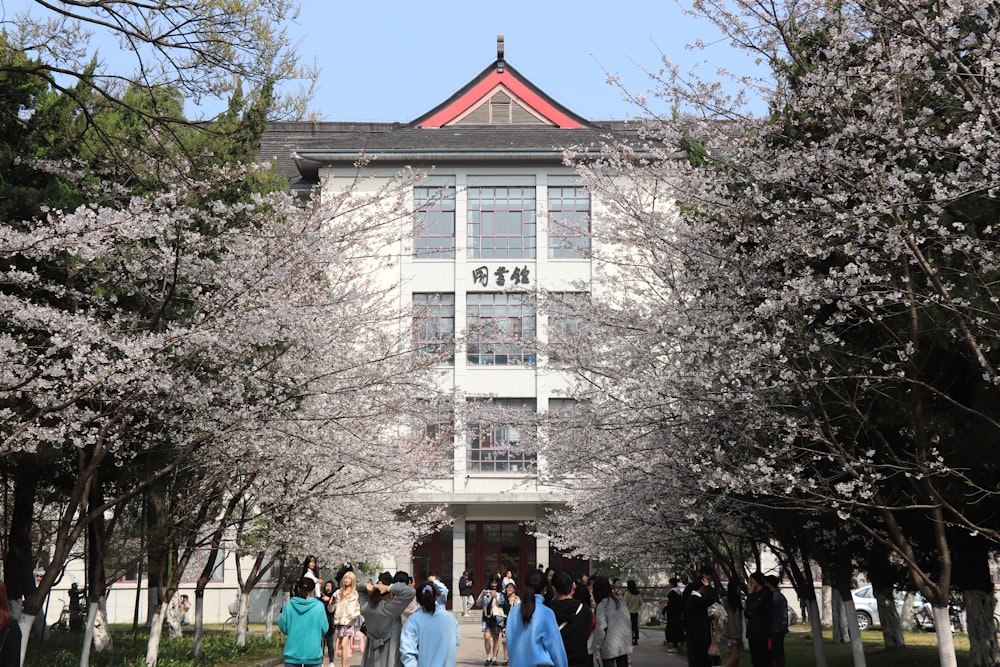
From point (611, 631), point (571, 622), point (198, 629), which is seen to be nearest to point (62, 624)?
point (198, 629)

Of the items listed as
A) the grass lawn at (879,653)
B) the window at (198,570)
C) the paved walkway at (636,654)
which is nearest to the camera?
the grass lawn at (879,653)

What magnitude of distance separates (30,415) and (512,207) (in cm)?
3565

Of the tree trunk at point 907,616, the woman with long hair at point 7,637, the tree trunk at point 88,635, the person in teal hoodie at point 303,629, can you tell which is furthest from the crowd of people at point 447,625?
the tree trunk at point 907,616

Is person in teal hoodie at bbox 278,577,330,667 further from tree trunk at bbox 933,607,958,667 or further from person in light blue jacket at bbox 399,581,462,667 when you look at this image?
tree trunk at bbox 933,607,958,667

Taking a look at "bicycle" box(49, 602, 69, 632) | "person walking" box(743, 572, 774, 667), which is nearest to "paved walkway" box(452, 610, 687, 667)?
"person walking" box(743, 572, 774, 667)

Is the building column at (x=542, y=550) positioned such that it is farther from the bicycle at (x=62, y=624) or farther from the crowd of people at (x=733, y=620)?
the crowd of people at (x=733, y=620)

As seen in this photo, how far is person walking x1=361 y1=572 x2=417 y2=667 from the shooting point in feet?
37.2

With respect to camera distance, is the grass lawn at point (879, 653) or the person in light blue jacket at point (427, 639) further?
the grass lawn at point (879, 653)

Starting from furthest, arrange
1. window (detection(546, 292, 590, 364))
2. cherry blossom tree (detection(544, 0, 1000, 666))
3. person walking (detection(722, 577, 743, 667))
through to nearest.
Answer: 1. window (detection(546, 292, 590, 364))
2. person walking (detection(722, 577, 743, 667))
3. cherry blossom tree (detection(544, 0, 1000, 666))

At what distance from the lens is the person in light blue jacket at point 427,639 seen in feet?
32.7

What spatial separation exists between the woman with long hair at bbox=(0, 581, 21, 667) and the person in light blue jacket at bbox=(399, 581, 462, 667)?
158 inches

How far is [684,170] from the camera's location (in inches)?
564

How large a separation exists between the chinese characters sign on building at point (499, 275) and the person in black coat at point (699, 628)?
104 ft

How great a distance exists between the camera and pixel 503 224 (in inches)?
1860
